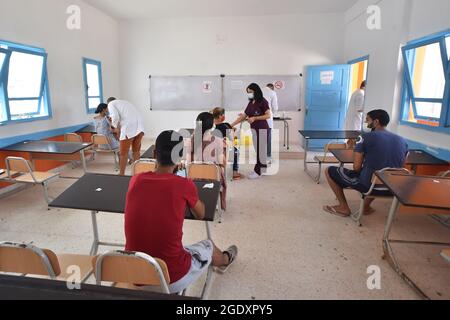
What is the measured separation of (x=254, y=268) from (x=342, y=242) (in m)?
0.96

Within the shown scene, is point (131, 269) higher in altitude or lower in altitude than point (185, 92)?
lower

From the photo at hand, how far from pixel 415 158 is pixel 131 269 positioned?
135 inches

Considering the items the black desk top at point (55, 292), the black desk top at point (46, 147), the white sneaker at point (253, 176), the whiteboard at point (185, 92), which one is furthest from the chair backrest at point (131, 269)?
the whiteboard at point (185, 92)

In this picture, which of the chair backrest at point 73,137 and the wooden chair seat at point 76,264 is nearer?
the wooden chair seat at point 76,264

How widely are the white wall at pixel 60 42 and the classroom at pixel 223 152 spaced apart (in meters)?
0.03

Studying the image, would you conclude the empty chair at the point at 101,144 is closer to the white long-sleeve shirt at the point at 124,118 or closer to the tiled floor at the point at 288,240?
the white long-sleeve shirt at the point at 124,118

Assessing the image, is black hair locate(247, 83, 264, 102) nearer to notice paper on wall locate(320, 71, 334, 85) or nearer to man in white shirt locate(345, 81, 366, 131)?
man in white shirt locate(345, 81, 366, 131)

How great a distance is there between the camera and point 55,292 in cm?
52

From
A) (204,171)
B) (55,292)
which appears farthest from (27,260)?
(204,171)

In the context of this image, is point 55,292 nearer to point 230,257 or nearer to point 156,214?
point 156,214

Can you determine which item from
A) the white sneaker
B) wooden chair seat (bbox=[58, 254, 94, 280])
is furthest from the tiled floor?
wooden chair seat (bbox=[58, 254, 94, 280])

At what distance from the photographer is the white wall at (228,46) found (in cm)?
698

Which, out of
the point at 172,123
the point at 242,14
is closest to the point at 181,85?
the point at 172,123

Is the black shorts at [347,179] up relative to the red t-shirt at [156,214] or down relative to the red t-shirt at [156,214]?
down
